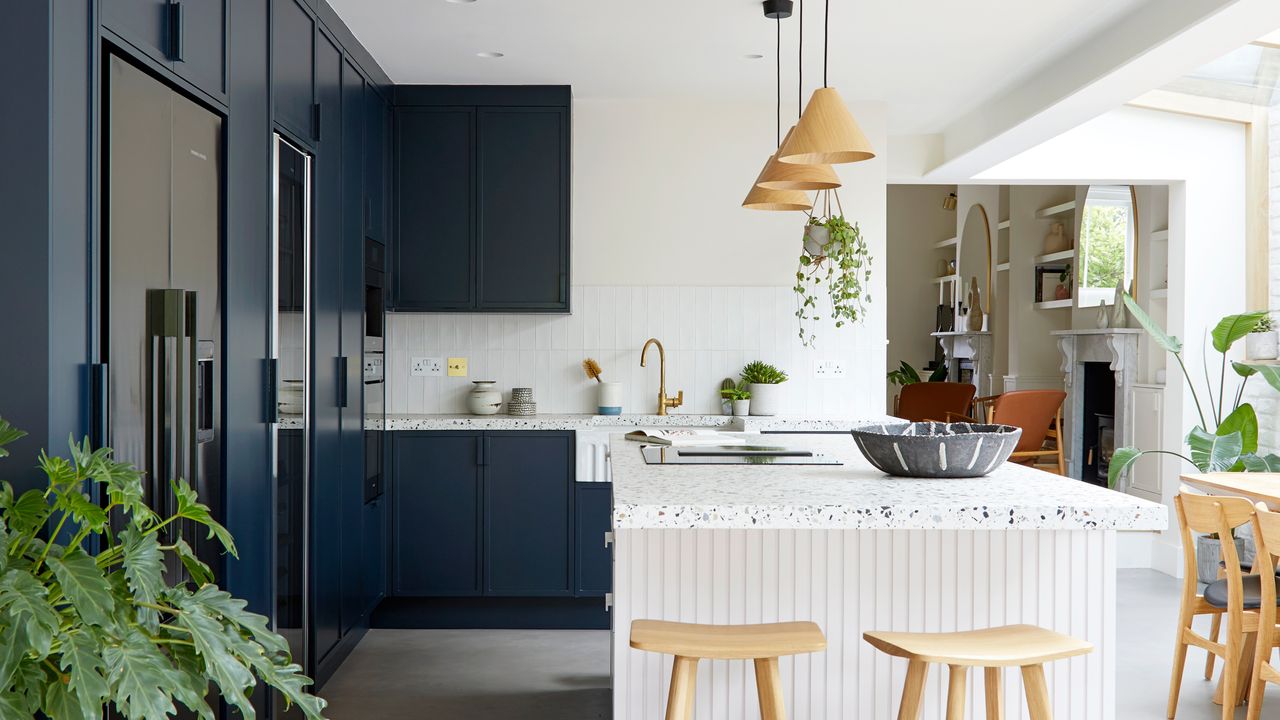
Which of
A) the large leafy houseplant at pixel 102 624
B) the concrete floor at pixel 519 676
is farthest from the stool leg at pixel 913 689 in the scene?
the concrete floor at pixel 519 676

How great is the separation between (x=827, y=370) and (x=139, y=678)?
4078 mm

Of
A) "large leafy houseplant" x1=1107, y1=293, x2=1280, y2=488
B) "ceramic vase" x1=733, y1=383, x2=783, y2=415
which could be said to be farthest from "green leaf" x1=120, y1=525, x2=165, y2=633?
"large leafy houseplant" x1=1107, y1=293, x2=1280, y2=488

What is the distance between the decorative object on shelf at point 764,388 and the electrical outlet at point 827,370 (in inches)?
8.9

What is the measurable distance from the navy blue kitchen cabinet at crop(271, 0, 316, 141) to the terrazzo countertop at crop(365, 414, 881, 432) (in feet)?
5.05

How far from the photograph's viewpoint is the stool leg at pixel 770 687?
75.8 inches

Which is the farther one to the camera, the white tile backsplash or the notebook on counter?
the white tile backsplash

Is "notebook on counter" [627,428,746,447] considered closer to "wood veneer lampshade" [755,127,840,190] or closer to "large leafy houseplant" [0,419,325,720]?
"wood veneer lampshade" [755,127,840,190]

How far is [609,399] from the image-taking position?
489cm

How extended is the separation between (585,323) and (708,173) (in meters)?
1.00

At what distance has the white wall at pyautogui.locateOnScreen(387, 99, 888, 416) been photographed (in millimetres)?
5031

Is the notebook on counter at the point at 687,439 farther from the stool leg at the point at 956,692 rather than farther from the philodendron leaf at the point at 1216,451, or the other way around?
the philodendron leaf at the point at 1216,451

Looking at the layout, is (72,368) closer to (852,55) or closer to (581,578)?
(581,578)

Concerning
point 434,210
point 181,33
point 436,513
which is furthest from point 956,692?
point 434,210

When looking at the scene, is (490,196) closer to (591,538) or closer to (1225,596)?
(591,538)
